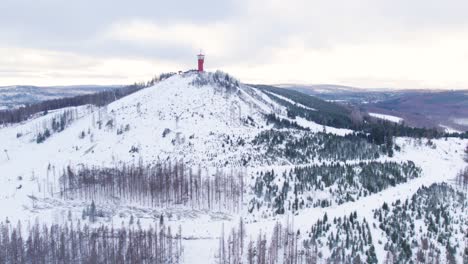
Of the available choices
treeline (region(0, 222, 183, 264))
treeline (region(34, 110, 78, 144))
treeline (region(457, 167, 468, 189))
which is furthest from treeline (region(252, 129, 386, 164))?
treeline (region(34, 110, 78, 144))

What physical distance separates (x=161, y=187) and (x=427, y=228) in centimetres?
5559

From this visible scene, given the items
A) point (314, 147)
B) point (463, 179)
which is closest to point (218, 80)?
point (314, 147)

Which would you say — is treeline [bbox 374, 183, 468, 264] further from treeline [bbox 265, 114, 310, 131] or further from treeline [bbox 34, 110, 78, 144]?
treeline [bbox 34, 110, 78, 144]

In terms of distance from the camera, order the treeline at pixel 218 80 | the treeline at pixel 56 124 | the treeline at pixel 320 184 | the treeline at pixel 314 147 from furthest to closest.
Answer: the treeline at pixel 218 80 → the treeline at pixel 56 124 → the treeline at pixel 314 147 → the treeline at pixel 320 184

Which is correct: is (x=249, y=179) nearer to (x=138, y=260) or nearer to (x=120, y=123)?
(x=138, y=260)

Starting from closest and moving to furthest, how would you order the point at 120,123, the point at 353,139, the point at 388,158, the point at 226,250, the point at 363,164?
the point at 226,250
the point at 363,164
the point at 388,158
the point at 353,139
the point at 120,123

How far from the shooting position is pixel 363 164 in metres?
111

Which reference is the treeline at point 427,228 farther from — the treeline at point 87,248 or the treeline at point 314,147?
the treeline at point 87,248

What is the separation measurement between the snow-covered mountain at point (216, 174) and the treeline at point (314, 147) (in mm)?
305

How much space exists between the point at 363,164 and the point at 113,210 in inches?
2408

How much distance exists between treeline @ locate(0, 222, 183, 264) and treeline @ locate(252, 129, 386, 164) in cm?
5379

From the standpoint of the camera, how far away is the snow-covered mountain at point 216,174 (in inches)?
3108

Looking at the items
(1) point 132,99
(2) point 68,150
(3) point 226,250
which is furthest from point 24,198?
(1) point 132,99

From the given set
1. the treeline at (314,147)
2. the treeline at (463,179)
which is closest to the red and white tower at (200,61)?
the treeline at (314,147)
